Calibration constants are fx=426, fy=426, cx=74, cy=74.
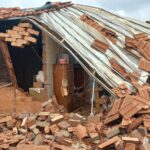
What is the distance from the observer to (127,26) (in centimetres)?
1348

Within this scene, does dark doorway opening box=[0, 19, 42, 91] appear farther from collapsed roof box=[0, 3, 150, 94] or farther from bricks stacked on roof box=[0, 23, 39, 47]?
collapsed roof box=[0, 3, 150, 94]

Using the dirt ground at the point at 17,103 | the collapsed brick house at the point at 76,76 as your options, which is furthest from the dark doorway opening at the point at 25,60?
the dirt ground at the point at 17,103

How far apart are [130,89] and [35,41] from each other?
311 cm

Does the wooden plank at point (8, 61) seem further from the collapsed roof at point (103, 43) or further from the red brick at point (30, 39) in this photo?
the collapsed roof at point (103, 43)

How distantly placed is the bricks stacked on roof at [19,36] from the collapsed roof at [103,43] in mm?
351

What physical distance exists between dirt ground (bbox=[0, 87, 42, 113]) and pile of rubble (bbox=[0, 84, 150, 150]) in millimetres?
754

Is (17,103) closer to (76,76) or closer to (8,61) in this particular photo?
(8,61)

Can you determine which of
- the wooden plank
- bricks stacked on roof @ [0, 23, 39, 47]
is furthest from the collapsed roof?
the wooden plank

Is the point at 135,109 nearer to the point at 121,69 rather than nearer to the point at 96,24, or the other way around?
the point at 121,69

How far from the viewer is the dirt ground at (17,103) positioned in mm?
11977

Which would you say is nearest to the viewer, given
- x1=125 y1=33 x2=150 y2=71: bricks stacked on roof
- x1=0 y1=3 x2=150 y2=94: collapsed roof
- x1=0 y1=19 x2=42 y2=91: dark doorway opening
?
x1=0 y1=3 x2=150 y2=94: collapsed roof

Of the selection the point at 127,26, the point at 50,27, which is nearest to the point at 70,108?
the point at 50,27

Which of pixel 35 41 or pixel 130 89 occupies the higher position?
pixel 35 41

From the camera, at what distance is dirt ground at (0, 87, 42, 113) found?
11977mm
